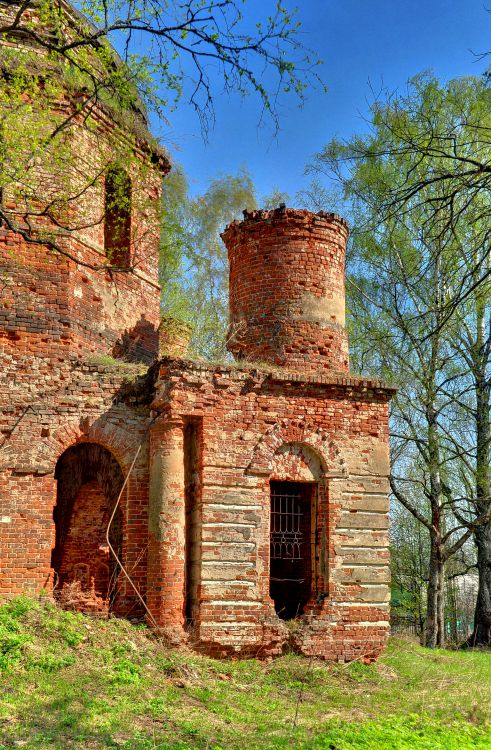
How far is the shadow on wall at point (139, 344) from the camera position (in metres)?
12.6

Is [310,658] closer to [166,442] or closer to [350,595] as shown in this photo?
[350,595]

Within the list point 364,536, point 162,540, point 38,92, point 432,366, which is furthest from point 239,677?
point 432,366

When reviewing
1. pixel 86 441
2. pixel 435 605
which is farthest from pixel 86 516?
pixel 435 605

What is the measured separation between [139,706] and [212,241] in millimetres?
18602

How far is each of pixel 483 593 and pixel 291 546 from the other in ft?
29.3

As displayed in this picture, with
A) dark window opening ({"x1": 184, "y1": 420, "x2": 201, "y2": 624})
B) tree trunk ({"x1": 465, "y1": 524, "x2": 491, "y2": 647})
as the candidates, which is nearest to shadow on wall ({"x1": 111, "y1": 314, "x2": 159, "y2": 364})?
dark window opening ({"x1": 184, "y1": 420, "x2": 201, "y2": 624})

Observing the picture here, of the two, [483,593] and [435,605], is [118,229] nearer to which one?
[435,605]

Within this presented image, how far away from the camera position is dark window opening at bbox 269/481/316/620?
11.6 metres

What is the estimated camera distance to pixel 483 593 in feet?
61.6

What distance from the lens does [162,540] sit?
10.3 metres

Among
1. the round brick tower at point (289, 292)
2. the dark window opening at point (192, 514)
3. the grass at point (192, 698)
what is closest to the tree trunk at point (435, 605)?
the grass at point (192, 698)

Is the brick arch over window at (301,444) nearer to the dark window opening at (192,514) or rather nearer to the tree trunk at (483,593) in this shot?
the dark window opening at (192,514)

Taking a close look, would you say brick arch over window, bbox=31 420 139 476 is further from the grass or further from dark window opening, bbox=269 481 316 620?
dark window opening, bbox=269 481 316 620

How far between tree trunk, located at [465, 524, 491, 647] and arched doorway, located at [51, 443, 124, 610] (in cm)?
1039
